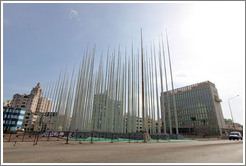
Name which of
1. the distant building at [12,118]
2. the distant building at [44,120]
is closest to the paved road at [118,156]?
the distant building at [44,120]

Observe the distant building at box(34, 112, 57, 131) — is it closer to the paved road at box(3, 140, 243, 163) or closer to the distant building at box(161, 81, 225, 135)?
the paved road at box(3, 140, 243, 163)

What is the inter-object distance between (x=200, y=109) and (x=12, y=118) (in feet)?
312

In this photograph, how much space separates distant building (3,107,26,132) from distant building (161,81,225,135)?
2954 inches

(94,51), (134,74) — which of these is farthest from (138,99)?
(94,51)

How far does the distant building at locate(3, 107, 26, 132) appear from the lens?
64.8 m

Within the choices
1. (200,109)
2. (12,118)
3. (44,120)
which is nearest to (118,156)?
(44,120)

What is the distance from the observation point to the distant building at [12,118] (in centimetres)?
6481

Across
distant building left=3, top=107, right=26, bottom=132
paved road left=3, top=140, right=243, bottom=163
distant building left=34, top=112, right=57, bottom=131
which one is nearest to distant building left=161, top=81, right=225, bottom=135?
distant building left=34, top=112, right=57, bottom=131

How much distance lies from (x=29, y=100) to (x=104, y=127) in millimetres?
95925

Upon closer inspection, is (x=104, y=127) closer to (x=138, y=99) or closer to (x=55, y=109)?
(x=138, y=99)

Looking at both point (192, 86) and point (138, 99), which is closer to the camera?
point (138, 99)

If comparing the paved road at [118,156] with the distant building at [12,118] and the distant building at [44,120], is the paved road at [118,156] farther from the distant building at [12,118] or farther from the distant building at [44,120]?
the distant building at [12,118]

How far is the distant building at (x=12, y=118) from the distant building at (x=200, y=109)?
75.0 meters

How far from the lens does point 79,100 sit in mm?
31172
